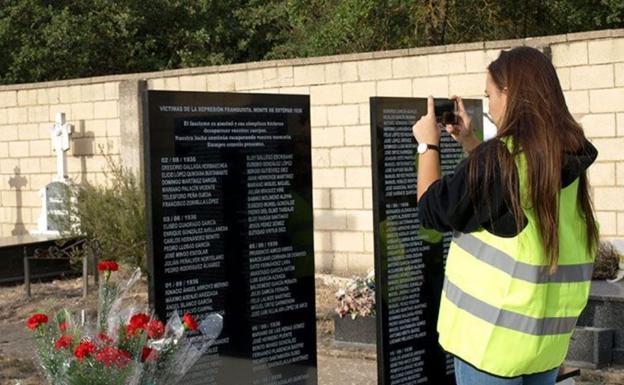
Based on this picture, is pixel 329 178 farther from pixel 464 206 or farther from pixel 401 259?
pixel 464 206

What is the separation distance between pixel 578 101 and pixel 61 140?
23.0 ft

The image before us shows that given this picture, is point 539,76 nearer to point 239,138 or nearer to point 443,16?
point 239,138

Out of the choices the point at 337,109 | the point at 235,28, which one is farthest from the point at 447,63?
the point at 235,28

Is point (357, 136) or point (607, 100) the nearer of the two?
point (607, 100)

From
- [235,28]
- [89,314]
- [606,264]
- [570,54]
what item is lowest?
[606,264]

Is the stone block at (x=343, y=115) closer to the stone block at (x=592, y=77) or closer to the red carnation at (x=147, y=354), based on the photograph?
the stone block at (x=592, y=77)

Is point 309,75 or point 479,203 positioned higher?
point 309,75

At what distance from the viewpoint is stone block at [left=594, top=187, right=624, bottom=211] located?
Result: 32.2 feet

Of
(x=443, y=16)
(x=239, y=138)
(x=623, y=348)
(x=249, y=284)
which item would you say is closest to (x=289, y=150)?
(x=239, y=138)

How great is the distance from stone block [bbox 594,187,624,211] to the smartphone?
585 centimetres

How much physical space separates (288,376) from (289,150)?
1009mm

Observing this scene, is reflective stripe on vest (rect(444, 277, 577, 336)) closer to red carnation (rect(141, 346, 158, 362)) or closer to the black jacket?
the black jacket

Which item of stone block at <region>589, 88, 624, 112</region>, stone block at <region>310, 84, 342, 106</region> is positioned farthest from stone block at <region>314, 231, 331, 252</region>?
stone block at <region>589, 88, 624, 112</region>

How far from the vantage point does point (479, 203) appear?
3.11m
